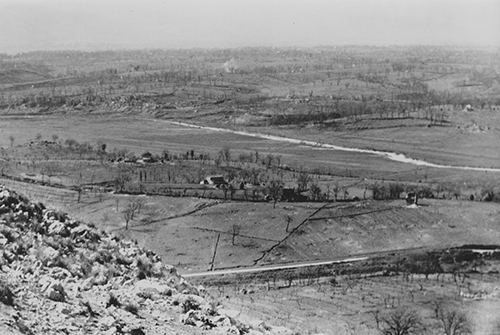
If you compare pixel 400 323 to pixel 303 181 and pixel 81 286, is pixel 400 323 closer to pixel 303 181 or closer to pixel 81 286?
pixel 81 286

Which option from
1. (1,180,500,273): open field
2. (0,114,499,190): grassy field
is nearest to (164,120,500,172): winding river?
(0,114,499,190): grassy field

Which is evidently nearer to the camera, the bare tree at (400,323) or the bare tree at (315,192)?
the bare tree at (400,323)

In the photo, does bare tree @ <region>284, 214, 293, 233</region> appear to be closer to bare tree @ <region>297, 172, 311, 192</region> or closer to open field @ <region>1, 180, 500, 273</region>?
open field @ <region>1, 180, 500, 273</region>

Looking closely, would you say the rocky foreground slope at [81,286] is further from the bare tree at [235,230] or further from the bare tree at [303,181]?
the bare tree at [303,181]

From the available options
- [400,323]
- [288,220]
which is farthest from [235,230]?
[400,323]

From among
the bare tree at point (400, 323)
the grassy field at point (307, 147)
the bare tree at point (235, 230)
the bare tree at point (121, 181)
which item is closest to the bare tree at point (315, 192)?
the bare tree at point (235, 230)

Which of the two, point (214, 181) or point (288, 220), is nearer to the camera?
point (288, 220)
